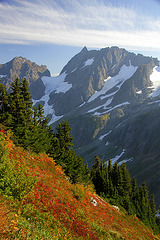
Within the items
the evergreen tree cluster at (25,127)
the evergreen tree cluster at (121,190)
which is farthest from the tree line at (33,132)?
the evergreen tree cluster at (121,190)

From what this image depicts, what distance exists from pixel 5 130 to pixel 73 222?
14.2 meters

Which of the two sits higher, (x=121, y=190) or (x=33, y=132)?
Answer: (x=33, y=132)

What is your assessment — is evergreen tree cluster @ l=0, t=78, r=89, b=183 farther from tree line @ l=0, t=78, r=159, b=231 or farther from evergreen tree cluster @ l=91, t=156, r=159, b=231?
evergreen tree cluster @ l=91, t=156, r=159, b=231

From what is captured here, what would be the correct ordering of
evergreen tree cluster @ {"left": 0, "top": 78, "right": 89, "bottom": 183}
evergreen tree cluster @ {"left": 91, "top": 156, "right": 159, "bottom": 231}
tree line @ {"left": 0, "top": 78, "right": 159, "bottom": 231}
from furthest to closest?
evergreen tree cluster @ {"left": 91, "top": 156, "right": 159, "bottom": 231} < tree line @ {"left": 0, "top": 78, "right": 159, "bottom": 231} < evergreen tree cluster @ {"left": 0, "top": 78, "right": 89, "bottom": 183}

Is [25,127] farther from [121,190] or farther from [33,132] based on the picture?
[121,190]

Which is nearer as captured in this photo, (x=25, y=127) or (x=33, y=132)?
(x=25, y=127)

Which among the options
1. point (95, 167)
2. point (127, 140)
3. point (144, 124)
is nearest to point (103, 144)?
point (127, 140)

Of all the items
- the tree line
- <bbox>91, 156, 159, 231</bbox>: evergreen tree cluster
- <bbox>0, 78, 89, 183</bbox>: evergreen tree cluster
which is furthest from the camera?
<bbox>91, 156, 159, 231</bbox>: evergreen tree cluster

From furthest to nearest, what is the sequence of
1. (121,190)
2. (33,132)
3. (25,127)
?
(121,190)
(33,132)
(25,127)

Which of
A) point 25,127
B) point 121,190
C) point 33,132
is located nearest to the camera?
point 25,127

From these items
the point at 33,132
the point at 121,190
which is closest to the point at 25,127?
the point at 33,132

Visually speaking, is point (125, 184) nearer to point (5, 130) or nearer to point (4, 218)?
point (5, 130)

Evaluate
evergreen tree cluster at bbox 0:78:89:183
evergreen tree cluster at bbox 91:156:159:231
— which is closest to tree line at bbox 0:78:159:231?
evergreen tree cluster at bbox 0:78:89:183

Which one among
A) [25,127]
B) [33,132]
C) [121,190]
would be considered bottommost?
[121,190]
